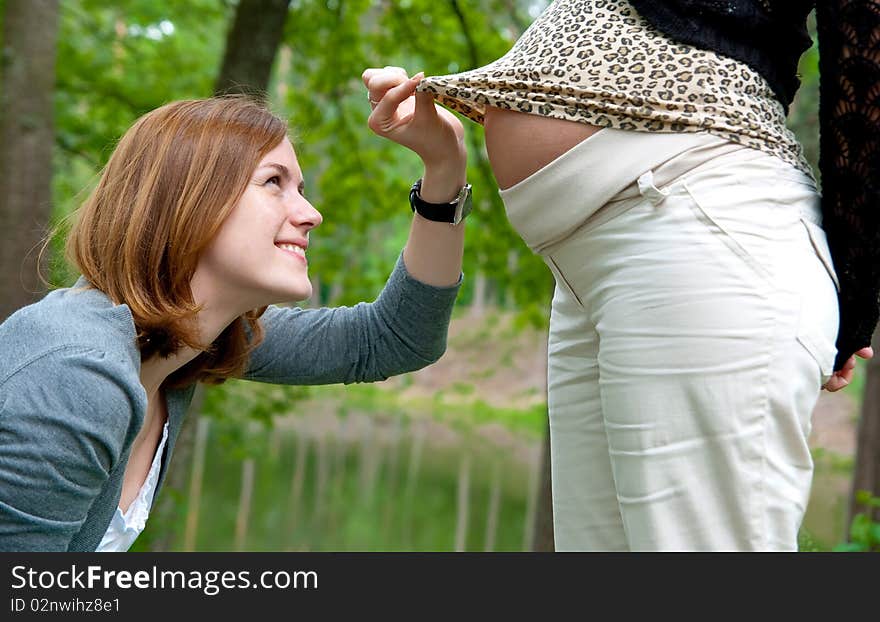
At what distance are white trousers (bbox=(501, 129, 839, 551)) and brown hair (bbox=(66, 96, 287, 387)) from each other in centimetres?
62

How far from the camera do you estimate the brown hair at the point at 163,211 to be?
1.82 m

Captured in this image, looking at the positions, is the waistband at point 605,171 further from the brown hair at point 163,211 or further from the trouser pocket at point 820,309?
the brown hair at point 163,211

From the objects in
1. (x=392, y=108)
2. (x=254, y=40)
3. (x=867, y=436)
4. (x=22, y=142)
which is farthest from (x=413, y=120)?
(x=867, y=436)

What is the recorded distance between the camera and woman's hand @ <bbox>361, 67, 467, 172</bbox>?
1823 mm

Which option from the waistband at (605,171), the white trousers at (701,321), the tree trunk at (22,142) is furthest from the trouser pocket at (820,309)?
the tree trunk at (22,142)

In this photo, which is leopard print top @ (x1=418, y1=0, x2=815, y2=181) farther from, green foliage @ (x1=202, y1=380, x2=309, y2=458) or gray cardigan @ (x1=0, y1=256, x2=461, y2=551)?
green foliage @ (x1=202, y1=380, x2=309, y2=458)

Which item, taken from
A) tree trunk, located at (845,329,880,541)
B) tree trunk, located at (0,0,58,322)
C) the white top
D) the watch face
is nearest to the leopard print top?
the watch face

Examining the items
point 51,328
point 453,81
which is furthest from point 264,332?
point 453,81

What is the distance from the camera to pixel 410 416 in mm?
22469

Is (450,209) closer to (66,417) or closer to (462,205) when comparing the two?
(462,205)

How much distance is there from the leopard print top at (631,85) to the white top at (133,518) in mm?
984

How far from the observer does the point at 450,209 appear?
209 cm

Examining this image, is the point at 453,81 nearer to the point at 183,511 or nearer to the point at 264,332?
the point at 264,332
